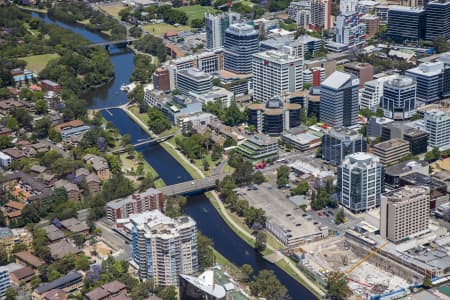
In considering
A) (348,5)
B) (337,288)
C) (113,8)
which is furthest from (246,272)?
(113,8)

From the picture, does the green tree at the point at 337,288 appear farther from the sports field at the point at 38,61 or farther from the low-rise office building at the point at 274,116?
the sports field at the point at 38,61

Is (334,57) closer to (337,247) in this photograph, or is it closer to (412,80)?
(412,80)

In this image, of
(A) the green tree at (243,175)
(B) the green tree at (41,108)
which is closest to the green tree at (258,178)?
(A) the green tree at (243,175)

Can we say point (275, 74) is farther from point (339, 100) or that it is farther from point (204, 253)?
point (204, 253)

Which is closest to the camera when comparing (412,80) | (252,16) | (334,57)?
(412,80)

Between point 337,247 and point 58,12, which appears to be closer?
point 337,247

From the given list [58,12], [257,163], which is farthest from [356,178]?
[58,12]
